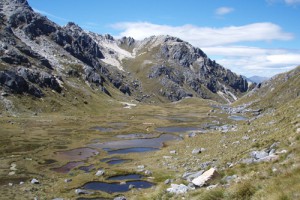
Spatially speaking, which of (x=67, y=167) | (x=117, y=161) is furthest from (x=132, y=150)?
(x=67, y=167)

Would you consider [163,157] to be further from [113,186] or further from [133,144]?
[133,144]

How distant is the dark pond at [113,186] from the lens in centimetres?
5556

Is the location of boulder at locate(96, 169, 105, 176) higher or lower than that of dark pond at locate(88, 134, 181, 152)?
higher

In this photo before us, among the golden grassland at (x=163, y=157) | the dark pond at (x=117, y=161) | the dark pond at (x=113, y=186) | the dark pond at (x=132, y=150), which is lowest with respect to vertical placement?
the dark pond at (x=132, y=150)

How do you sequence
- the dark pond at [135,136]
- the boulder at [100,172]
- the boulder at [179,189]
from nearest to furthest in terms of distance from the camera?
the boulder at [179,189]
the boulder at [100,172]
the dark pond at [135,136]

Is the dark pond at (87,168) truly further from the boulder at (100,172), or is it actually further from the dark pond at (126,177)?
the dark pond at (126,177)

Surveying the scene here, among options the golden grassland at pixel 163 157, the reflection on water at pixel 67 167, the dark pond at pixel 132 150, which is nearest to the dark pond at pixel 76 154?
the golden grassland at pixel 163 157

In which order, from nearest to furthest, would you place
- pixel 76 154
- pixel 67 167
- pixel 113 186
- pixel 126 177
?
pixel 113 186 → pixel 126 177 → pixel 67 167 → pixel 76 154

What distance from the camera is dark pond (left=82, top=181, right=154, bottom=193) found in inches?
2188

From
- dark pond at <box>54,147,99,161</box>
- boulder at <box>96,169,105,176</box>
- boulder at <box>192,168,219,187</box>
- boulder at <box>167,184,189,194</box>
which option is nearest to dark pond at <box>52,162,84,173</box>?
dark pond at <box>54,147,99,161</box>

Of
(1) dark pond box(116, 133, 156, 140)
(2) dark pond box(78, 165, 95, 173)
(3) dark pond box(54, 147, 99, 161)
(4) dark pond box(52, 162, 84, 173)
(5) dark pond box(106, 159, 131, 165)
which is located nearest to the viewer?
(4) dark pond box(52, 162, 84, 173)

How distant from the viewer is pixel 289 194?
12.5 metres

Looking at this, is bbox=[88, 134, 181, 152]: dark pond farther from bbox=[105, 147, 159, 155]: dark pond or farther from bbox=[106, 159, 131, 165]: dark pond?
bbox=[106, 159, 131, 165]: dark pond

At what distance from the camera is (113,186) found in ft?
190
